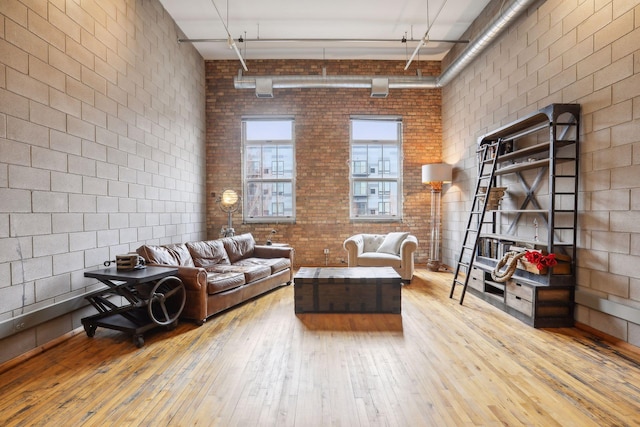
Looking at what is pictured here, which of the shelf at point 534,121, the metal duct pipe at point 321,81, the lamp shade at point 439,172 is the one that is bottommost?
the lamp shade at point 439,172

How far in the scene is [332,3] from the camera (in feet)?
16.2

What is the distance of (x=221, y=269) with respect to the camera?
14.4ft

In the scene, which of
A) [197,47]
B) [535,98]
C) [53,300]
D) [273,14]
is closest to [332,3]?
[273,14]

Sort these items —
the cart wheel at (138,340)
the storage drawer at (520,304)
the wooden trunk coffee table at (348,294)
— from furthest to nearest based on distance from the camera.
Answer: the wooden trunk coffee table at (348,294) → the storage drawer at (520,304) → the cart wheel at (138,340)

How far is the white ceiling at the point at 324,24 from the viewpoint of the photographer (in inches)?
196

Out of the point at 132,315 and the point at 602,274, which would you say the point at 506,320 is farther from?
the point at 132,315

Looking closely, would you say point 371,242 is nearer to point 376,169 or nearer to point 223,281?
point 376,169

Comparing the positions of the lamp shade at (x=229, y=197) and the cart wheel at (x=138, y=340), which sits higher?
the lamp shade at (x=229, y=197)

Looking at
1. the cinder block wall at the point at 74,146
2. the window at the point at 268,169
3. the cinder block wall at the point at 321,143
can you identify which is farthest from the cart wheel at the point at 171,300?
the window at the point at 268,169

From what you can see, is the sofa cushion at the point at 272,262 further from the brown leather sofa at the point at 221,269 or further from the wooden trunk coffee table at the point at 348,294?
the wooden trunk coffee table at the point at 348,294

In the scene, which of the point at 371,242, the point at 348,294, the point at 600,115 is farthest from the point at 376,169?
the point at 600,115

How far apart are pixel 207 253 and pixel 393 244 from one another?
3.18m

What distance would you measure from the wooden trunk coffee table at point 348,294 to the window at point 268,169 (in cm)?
312

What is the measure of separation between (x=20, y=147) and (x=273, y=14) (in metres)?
4.10
